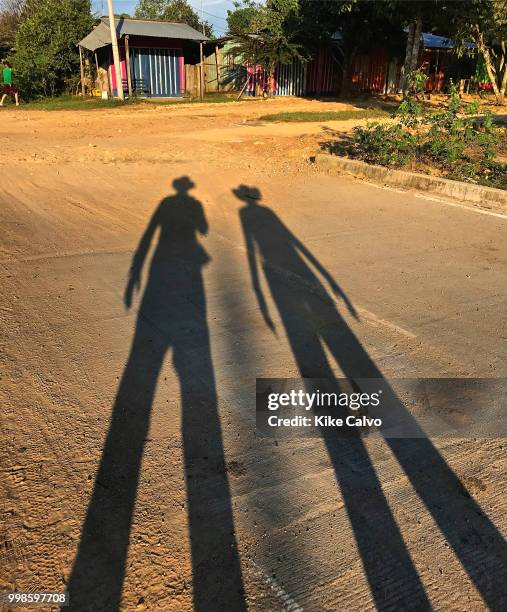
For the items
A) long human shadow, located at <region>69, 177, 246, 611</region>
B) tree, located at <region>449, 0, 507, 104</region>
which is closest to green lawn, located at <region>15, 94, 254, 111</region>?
tree, located at <region>449, 0, 507, 104</region>

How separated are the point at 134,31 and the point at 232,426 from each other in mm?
27843

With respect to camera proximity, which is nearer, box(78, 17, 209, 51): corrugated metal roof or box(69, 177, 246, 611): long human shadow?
box(69, 177, 246, 611): long human shadow

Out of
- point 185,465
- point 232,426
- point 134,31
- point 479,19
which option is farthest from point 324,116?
point 185,465

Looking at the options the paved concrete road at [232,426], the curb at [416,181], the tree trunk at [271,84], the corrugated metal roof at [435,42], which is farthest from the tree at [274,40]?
the paved concrete road at [232,426]

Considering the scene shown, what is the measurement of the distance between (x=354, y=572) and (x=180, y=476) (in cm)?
93

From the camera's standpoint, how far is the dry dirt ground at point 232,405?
7.22ft

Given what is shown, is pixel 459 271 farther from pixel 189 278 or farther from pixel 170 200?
pixel 170 200

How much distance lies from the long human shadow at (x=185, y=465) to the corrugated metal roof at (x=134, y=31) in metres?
25.5

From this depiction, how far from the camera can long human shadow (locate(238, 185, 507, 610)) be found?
85.4 inches

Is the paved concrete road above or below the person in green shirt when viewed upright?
below

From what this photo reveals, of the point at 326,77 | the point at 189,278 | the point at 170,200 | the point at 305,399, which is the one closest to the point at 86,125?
the point at 170,200

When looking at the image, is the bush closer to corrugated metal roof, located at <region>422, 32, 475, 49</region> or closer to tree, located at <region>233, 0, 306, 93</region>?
tree, located at <region>233, 0, 306, 93</region>

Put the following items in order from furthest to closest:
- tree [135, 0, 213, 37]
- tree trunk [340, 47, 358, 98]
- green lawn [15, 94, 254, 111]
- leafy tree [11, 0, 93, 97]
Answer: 1. tree [135, 0, 213, 37]
2. tree trunk [340, 47, 358, 98]
3. leafy tree [11, 0, 93, 97]
4. green lawn [15, 94, 254, 111]

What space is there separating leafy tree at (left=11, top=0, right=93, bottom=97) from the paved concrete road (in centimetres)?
2312
